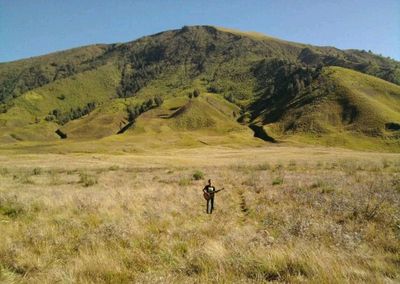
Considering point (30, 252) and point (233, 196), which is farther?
point (233, 196)

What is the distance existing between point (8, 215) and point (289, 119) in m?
169

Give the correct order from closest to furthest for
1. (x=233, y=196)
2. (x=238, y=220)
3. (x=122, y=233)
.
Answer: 1. (x=122, y=233)
2. (x=238, y=220)
3. (x=233, y=196)

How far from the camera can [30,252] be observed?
7.81 meters

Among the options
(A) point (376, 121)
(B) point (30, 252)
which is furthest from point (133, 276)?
(A) point (376, 121)

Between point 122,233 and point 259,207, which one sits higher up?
point 122,233

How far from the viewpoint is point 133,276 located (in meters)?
6.46

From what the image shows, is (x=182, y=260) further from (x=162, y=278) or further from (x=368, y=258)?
(x=368, y=258)

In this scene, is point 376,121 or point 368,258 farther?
point 376,121

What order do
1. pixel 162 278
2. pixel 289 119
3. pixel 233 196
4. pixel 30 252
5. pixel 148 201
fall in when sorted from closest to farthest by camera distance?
pixel 162 278, pixel 30 252, pixel 148 201, pixel 233 196, pixel 289 119

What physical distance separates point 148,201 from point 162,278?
1089 centimetres

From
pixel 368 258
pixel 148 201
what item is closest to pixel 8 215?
pixel 148 201

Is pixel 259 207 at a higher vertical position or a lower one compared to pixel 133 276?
lower

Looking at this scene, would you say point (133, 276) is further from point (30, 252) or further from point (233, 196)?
point (233, 196)

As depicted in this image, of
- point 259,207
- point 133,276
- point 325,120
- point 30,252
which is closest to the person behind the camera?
point 133,276
